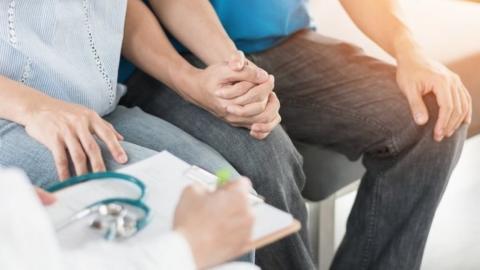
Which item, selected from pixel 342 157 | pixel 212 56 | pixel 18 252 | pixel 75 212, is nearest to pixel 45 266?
pixel 18 252

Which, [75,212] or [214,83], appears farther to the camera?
[214,83]

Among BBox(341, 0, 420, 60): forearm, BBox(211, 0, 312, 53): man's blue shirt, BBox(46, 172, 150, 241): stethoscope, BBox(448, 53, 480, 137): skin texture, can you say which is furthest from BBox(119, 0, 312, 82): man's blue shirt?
BBox(46, 172, 150, 241): stethoscope

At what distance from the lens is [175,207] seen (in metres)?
0.81

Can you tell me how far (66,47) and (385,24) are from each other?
0.65m

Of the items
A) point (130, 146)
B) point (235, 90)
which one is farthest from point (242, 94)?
point (130, 146)

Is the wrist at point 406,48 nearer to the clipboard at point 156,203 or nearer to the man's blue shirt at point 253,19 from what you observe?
the man's blue shirt at point 253,19

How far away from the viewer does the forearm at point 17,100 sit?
1.01 metres

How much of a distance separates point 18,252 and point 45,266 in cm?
3

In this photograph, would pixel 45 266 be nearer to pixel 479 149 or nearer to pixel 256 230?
pixel 256 230

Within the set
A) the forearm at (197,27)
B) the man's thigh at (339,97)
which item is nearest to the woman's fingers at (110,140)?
the forearm at (197,27)

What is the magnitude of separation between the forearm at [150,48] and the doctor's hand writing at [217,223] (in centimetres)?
52

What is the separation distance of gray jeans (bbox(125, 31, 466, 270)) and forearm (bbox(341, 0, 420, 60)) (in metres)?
0.05

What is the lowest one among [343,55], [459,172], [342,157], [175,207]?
[459,172]

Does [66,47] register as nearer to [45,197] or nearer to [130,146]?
[130,146]
